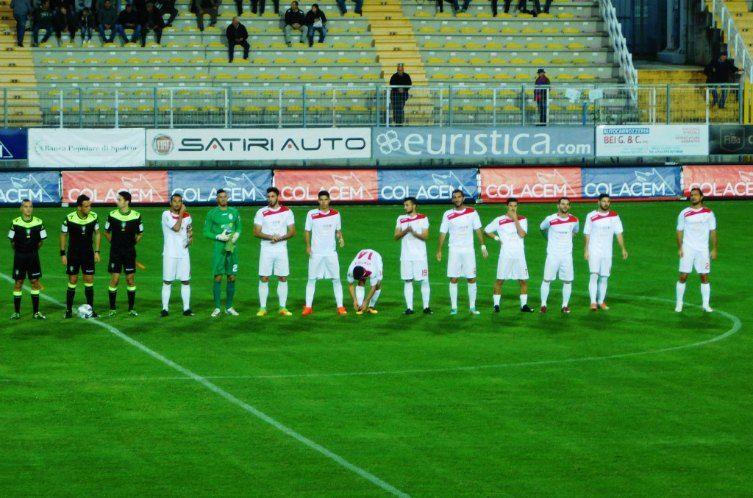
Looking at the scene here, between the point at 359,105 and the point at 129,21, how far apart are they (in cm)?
910

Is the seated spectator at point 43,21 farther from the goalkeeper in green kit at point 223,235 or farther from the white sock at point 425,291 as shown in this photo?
the white sock at point 425,291

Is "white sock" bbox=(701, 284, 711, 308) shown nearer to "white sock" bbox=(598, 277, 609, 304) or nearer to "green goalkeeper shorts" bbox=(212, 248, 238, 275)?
"white sock" bbox=(598, 277, 609, 304)

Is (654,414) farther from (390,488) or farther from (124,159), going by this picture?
(124,159)

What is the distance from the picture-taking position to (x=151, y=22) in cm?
4519

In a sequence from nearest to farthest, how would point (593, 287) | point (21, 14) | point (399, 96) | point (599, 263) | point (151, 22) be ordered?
point (599, 263) < point (593, 287) < point (399, 96) < point (21, 14) < point (151, 22)

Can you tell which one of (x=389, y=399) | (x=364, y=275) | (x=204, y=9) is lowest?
(x=389, y=399)

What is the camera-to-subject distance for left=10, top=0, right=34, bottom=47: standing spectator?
4406 centimetres

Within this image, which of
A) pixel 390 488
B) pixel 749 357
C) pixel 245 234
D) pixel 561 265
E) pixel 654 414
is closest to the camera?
pixel 390 488

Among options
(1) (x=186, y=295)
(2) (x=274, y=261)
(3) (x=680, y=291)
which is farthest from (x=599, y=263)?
(1) (x=186, y=295)

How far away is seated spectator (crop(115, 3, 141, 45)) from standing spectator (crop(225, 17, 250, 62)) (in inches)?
123

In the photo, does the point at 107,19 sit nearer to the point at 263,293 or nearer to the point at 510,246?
the point at 263,293

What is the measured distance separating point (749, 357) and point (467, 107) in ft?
79.9

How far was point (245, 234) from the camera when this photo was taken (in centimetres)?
3541

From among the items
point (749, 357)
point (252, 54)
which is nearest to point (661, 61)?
point (252, 54)
